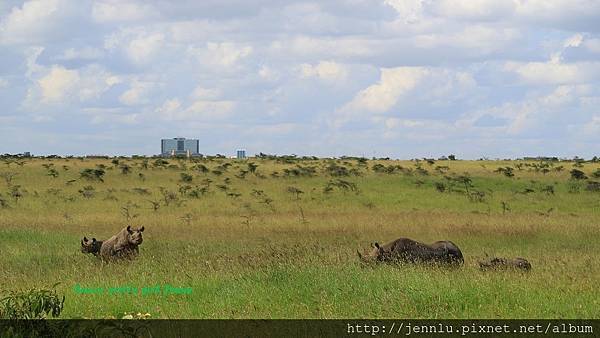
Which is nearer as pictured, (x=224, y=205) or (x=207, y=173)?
(x=224, y=205)

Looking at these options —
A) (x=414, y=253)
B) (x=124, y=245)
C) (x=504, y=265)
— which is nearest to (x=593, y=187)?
(x=414, y=253)

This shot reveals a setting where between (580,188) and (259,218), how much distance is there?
2116 centimetres

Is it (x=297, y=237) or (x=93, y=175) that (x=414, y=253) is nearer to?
(x=297, y=237)

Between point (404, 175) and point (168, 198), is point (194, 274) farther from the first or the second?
point (404, 175)

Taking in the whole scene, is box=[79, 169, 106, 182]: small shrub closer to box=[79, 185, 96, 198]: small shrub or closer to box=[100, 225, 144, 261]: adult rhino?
box=[79, 185, 96, 198]: small shrub

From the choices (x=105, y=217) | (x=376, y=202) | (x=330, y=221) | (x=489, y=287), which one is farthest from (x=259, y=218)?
(x=489, y=287)

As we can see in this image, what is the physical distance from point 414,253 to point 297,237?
7.35 m

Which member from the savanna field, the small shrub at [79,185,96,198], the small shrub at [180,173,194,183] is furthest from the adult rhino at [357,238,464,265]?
the small shrub at [180,173,194,183]

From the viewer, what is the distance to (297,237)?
23.3 metres

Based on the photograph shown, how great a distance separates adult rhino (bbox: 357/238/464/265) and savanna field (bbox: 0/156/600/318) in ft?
1.62

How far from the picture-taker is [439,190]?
1604 inches

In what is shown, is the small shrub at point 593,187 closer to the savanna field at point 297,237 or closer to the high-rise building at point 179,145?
the savanna field at point 297,237

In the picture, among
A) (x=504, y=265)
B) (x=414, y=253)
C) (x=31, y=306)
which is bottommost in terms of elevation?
(x=504, y=265)

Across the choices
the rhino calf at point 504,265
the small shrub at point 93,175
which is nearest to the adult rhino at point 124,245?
the rhino calf at point 504,265
